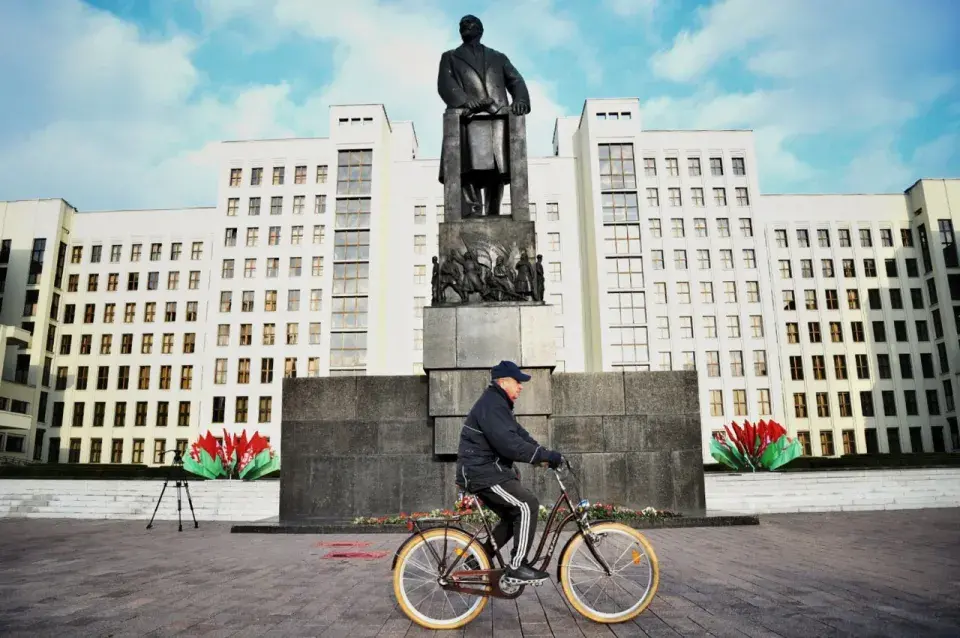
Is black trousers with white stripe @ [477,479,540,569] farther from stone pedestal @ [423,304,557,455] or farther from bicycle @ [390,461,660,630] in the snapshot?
stone pedestal @ [423,304,557,455]

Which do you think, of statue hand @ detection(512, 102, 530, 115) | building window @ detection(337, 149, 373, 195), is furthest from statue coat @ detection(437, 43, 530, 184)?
building window @ detection(337, 149, 373, 195)

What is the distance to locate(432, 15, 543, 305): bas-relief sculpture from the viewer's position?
13422 mm

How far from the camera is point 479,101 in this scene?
1441 cm

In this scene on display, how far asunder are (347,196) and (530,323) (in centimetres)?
5704

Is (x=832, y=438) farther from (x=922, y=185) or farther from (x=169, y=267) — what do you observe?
(x=169, y=267)

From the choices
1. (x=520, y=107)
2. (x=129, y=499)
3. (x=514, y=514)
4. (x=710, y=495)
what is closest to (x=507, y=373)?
(x=514, y=514)

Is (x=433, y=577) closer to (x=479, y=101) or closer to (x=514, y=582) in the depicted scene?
(x=514, y=582)

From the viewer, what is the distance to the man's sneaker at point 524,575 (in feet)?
17.2

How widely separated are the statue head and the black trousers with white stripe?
11.8m

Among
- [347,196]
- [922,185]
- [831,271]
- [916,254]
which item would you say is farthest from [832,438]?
[347,196]

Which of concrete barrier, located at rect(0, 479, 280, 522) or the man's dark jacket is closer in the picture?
the man's dark jacket

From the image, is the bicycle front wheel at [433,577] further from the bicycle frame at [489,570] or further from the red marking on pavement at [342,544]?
the red marking on pavement at [342,544]

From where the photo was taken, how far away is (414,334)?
6469 centimetres

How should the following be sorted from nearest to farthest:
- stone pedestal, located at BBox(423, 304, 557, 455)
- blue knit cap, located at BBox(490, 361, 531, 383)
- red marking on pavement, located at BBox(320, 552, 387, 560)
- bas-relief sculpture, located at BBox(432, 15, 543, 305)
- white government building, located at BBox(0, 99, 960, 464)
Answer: blue knit cap, located at BBox(490, 361, 531, 383) < red marking on pavement, located at BBox(320, 552, 387, 560) < stone pedestal, located at BBox(423, 304, 557, 455) < bas-relief sculpture, located at BBox(432, 15, 543, 305) < white government building, located at BBox(0, 99, 960, 464)
